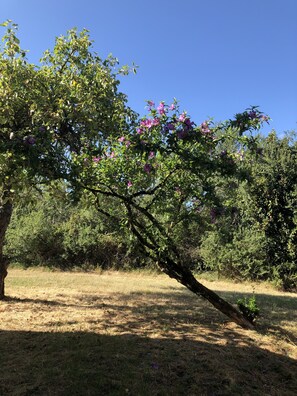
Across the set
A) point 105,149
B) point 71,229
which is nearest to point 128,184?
point 105,149

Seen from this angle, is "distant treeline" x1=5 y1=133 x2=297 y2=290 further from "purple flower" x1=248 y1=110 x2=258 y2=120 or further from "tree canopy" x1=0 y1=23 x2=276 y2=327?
"purple flower" x1=248 y1=110 x2=258 y2=120

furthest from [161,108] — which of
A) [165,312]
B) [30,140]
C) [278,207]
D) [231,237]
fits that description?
[231,237]

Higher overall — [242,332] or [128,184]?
[128,184]

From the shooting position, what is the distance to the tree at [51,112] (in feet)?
14.0

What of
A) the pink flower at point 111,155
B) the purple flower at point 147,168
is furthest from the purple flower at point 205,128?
the pink flower at point 111,155

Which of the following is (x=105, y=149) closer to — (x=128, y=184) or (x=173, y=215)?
(x=128, y=184)

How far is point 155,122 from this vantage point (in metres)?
4.50

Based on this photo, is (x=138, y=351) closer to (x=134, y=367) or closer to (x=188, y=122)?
(x=134, y=367)

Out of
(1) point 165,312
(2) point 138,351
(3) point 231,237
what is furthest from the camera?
(3) point 231,237

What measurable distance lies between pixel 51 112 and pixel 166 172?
211 centimetres

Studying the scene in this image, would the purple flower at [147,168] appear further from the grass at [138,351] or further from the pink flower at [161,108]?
the grass at [138,351]

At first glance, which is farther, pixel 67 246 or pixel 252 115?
pixel 67 246

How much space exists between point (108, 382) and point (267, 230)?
11215 mm

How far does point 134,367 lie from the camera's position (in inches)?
162
